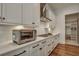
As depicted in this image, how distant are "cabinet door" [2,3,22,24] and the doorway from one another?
4.04ft

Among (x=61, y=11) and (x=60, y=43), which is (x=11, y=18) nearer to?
(x=61, y=11)

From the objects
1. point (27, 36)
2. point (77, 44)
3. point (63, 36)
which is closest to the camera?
point (27, 36)

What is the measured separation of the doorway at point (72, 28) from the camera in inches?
78.7

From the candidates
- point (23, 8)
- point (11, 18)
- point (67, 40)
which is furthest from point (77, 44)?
point (11, 18)

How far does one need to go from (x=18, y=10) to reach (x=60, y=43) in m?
1.51

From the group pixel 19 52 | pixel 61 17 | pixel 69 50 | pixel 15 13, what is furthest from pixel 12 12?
pixel 69 50

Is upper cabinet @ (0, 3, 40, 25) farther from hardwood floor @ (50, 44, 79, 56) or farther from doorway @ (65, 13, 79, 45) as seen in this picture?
hardwood floor @ (50, 44, 79, 56)

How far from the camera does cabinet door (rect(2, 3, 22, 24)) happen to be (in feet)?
3.56

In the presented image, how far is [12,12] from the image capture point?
1.20 meters

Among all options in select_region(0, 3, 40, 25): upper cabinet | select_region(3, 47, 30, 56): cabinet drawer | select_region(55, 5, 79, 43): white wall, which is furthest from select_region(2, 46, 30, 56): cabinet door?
select_region(55, 5, 79, 43): white wall

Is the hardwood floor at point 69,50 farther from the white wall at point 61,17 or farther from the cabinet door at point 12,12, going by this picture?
the cabinet door at point 12,12

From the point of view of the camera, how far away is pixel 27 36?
4.80 ft

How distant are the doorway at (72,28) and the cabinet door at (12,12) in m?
1.23

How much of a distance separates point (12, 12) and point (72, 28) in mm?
1469
